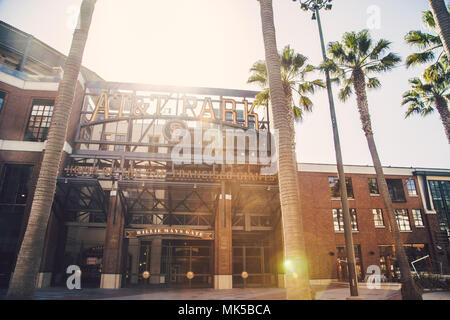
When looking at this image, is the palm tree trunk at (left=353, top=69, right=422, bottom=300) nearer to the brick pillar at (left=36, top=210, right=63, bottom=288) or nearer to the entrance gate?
the entrance gate

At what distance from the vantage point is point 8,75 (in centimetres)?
2084

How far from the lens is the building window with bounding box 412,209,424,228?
28.2 m

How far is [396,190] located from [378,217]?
4.61 meters

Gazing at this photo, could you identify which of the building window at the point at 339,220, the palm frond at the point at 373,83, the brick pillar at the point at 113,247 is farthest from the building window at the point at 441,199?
the brick pillar at the point at 113,247

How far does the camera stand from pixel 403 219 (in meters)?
28.3

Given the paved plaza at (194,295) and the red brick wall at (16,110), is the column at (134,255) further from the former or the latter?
the red brick wall at (16,110)

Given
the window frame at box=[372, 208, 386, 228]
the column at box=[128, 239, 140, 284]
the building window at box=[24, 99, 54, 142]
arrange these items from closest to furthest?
the building window at box=[24, 99, 54, 142]
the column at box=[128, 239, 140, 284]
the window frame at box=[372, 208, 386, 228]

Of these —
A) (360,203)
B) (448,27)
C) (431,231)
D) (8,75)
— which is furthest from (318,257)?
(8,75)

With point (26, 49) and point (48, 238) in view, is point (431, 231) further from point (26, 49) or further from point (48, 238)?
point (26, 49)

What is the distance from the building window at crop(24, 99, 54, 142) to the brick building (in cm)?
8

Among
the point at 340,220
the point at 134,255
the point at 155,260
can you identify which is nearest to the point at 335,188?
the point at 340,220

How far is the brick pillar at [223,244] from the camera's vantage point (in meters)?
19.8

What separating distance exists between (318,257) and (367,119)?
14.2m

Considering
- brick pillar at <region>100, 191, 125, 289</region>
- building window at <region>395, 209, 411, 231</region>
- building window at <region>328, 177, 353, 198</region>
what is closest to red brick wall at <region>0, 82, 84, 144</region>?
brick pillar at <region>100, 191, 125, 289</region>
